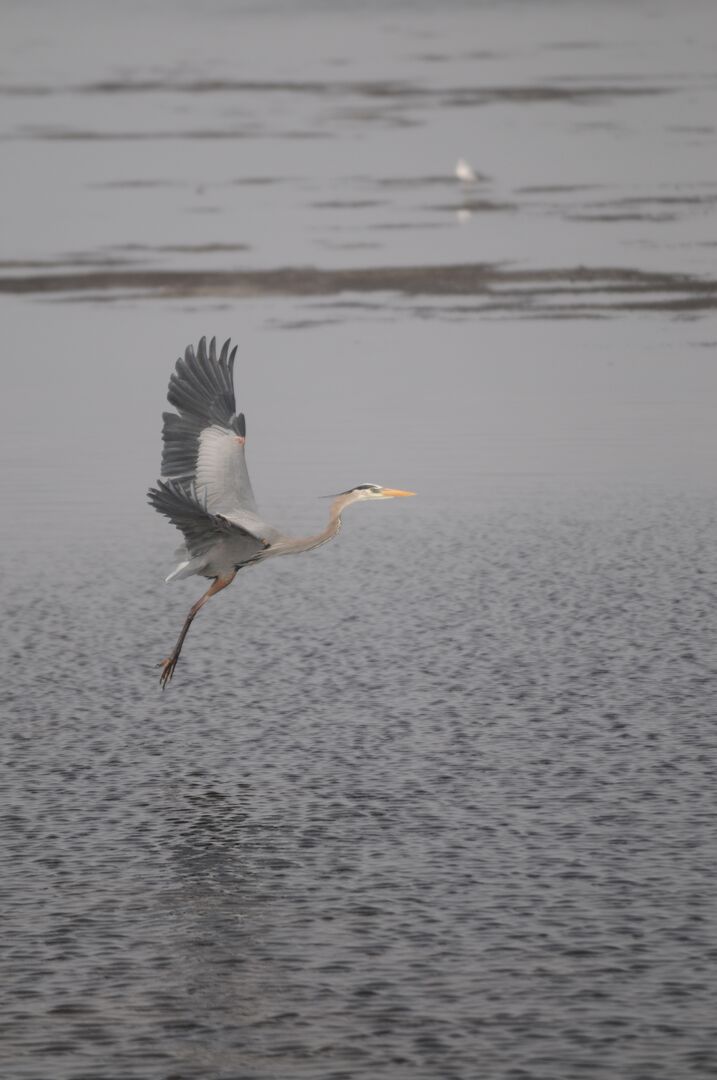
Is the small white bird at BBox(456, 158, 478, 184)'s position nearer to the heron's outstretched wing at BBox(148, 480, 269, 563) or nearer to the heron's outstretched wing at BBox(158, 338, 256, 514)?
the heron's outstretched wing at BBox(158, 338, 256, 514)

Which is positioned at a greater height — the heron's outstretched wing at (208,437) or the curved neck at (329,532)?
the heron's outstretched wing at (208,437)

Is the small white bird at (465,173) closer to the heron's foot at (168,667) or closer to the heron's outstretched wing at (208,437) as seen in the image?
the heron's outstretched wing at (208,437)

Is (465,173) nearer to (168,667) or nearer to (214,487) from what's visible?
(214,487)

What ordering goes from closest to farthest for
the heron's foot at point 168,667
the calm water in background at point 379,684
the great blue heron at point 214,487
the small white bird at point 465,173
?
the calm water in background at point 379,684
the great blue heron at point 214,487
the heron's foot at point 168,667
the small white bird at point 465,173

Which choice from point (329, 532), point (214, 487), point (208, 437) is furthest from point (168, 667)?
point (208, 437)

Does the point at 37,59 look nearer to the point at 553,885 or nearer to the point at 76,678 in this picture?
the point at 76,678

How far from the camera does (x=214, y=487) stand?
42.8ft

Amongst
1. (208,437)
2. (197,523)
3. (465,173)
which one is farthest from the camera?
(465,173)

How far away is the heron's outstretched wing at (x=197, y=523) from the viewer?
466 inches

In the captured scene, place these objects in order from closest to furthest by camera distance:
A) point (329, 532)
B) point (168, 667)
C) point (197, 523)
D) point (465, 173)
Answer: point (197, 523), point (329, 532), point (168, 667), point (465, 173)

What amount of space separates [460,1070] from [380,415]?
1649 cm

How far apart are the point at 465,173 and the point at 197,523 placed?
31.6 m

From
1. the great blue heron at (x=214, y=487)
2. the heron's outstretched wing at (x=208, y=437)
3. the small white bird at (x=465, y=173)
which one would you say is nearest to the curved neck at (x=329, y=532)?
the great blue heron at (x=214, y=487)

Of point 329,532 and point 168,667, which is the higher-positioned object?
point 329,532
